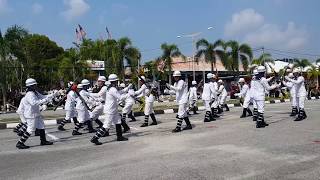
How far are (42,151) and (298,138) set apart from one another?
6.24 m

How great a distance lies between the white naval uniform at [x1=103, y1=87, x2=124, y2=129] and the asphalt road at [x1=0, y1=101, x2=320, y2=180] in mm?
580

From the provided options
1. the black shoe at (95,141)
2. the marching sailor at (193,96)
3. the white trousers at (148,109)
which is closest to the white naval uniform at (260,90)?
the white trousers at (148,109)

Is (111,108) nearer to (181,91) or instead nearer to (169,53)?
(181,91)

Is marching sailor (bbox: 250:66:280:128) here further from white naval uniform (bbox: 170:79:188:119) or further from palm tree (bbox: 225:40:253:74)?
palm tree (bbox: 225:40:253:74)

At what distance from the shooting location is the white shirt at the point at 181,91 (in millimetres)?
15594

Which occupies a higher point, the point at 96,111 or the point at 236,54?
the point at 236,54

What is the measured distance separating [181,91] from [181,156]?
5.31m

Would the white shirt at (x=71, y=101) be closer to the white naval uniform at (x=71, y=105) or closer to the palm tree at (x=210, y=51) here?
the white naval uniform at (x=71, y=105)

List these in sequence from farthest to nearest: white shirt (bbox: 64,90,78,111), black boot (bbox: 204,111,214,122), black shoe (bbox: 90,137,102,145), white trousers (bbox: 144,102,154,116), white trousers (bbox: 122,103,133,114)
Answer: white trousers (bbox: 122,103,133,114)
black boot (bbox: 204,111,214,122)
white trousers (bbox: 144,102,154,116)
white shirt (bbox: 64,90,78,111)
black shoe (bbox: 90,137,102,145)

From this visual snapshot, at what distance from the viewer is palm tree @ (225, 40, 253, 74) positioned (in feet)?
185

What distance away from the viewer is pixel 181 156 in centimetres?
1054

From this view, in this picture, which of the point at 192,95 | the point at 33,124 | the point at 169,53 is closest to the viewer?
the point at 33,124

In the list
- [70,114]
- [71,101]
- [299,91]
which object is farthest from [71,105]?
[299,91]

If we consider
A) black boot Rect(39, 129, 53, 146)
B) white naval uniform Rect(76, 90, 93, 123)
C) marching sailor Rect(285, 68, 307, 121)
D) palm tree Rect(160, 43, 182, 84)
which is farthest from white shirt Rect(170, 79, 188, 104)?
palm tree Rect(160, 43, 182, 84)
